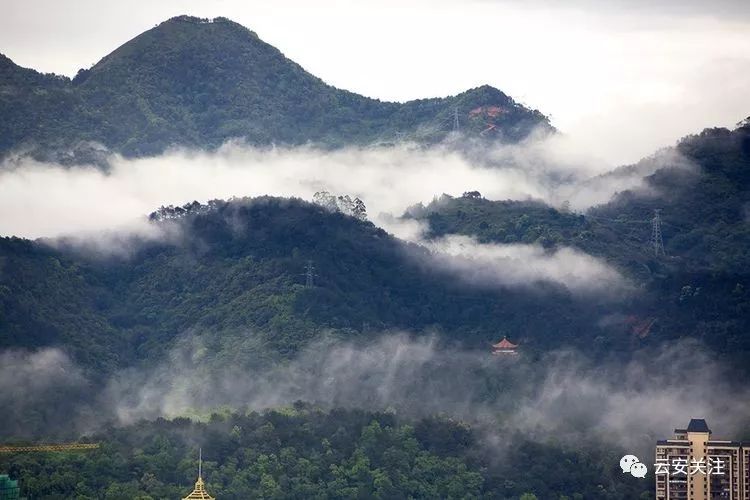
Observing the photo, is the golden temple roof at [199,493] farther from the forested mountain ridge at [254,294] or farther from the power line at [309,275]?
the power line at [309,275]

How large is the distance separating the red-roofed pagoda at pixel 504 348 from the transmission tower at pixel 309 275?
9.22 meters

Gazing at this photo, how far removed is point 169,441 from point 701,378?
23703 millimetres

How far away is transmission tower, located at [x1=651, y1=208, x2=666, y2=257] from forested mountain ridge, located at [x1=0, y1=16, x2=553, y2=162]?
19.8m

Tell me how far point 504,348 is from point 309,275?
9773 mm

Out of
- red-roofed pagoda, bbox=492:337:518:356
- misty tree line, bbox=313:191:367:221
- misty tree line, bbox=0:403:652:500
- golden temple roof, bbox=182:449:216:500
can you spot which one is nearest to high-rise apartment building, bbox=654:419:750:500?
misty tree line, bbox=0:403:652:500

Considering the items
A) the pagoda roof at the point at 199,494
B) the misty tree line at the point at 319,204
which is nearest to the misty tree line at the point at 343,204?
the misty tree line at the point at 319,204

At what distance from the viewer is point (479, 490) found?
4658 inches

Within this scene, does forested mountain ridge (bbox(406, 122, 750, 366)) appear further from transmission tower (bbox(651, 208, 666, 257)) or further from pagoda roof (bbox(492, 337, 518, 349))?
pagoda roof (bbox(492, 337, 518, 349))

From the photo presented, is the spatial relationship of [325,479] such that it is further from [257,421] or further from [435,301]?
[435,301]

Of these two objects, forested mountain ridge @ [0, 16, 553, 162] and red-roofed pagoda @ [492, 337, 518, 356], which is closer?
red-roofed pagoda @ [492, 337, 518, 356]

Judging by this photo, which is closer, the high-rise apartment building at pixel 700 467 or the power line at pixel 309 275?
the high-rise apartment building at pixel 700 467

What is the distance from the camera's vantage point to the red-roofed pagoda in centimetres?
13412

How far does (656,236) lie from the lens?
Answer: 146500 mm

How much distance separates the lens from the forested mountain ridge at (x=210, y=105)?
16238 cm
